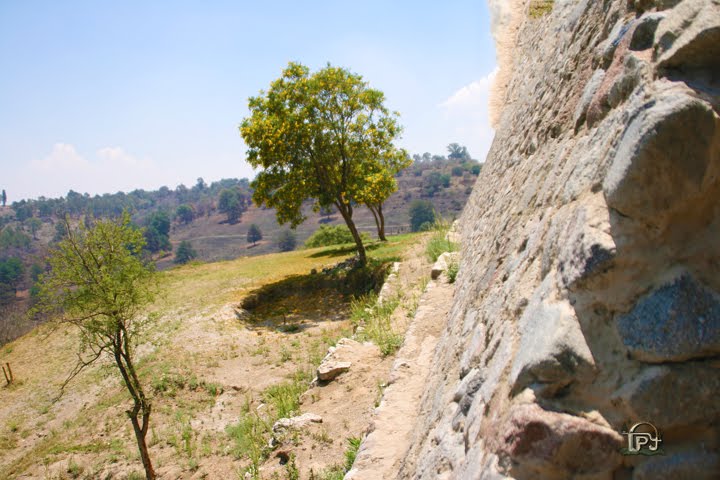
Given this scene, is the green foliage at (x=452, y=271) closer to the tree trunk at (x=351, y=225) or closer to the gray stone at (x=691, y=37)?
the gray stone at (x=691, y=37)

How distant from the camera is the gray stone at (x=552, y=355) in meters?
1.69

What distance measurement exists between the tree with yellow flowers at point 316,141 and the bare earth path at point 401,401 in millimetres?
11256

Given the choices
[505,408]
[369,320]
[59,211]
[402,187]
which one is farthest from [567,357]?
[402,187]

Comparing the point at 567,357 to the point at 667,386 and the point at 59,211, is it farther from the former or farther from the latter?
the point at 59,211

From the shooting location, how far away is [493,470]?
184 centimetres

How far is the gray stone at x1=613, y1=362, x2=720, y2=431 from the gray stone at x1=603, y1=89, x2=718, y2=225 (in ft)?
1.69

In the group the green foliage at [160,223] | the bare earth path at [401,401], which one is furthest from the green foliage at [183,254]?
the bare earth path at [401,401]

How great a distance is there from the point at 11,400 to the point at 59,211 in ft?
28.2

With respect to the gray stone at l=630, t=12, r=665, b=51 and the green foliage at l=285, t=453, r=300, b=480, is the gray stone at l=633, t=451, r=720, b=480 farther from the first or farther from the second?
the green foliage at l=285, t=453, r=300, b=480

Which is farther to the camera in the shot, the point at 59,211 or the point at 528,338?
the point at 59,211

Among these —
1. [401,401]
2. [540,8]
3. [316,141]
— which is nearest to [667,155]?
[401,401]

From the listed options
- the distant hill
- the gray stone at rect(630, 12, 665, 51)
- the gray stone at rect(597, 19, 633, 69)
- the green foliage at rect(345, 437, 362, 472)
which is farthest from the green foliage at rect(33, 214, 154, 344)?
the distant hill

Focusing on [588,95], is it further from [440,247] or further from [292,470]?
[440,247]

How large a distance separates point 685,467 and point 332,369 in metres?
6.87
